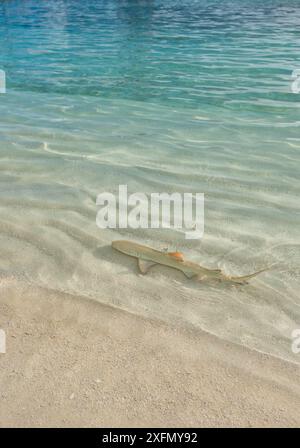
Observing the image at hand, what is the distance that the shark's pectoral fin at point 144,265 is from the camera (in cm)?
359

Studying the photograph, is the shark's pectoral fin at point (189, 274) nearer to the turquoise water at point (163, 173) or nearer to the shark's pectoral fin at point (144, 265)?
the turquoise water at point (163, 173)

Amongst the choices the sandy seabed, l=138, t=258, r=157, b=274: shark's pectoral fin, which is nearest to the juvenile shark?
l=138, t=258, r=157, b=274: shark's pectoral fin

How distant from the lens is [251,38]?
17.8 m

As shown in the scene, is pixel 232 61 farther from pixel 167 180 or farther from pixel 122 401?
pixel 122 401

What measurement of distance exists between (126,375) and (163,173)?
3.38 m

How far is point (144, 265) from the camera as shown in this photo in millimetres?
3650

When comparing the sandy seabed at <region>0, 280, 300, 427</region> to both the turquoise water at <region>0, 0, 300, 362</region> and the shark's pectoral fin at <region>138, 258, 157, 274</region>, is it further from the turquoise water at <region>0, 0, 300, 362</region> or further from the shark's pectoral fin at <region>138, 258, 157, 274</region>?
the shark's pectoral fin at <region>138, 258, 157, 274</region>

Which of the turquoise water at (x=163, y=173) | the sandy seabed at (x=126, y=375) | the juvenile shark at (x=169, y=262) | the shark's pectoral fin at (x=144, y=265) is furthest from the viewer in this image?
the shark's pectoral fin at (x=144, y=265)

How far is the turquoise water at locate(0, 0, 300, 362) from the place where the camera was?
333cm

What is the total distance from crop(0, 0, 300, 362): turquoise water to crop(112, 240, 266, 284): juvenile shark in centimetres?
8

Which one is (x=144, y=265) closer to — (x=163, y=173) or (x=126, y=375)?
(x=126, y=375)

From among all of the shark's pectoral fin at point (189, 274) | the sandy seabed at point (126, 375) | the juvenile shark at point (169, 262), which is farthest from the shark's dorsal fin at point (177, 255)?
the sandy seabed at point (126, 375)

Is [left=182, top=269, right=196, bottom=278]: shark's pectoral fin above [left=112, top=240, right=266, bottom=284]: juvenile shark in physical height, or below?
below
